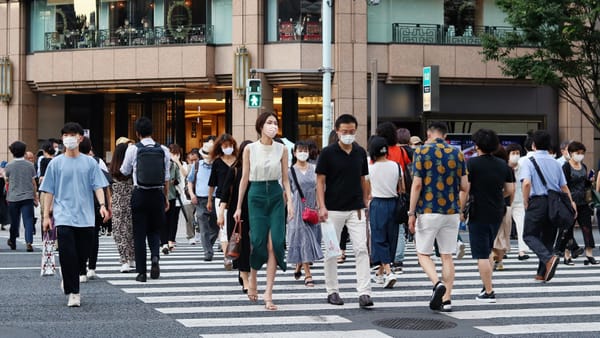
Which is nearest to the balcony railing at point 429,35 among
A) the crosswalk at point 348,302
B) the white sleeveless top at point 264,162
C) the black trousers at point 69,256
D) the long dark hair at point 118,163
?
the crosswalk at point 348,302

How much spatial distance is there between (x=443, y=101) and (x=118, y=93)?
13.0 m

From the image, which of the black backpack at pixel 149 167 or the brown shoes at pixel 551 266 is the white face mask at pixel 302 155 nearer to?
the black backpack at pixel 149 167

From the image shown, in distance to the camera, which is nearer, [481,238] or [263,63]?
[481,238]

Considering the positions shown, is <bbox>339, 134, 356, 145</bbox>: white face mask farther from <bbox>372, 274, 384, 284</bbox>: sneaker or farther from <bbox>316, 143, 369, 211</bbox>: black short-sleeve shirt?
<bbox>372, 274, 384, 284</bbox>: sneaker

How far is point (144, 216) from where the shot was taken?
1072 cm

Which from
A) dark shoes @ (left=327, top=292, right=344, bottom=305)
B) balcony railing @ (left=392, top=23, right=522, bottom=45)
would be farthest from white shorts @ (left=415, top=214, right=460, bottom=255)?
balcony railing @ (left=392, top=23, right=522, bottom=45)

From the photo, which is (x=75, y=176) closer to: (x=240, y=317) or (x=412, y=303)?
(x=240, y=317)

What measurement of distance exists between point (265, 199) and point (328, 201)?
68 centimetres

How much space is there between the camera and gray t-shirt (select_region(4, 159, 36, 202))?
1523cm

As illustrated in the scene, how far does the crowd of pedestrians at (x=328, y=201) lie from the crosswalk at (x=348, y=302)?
23 centimetres

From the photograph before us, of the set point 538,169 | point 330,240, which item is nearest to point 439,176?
point 330,240

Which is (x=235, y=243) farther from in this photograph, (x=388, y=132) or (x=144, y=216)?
(x=388, y=132)

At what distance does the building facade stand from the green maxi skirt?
18.7 metres

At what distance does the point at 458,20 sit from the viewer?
29688 millimetres
